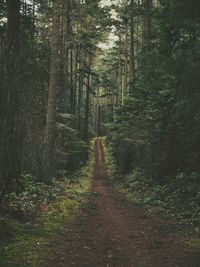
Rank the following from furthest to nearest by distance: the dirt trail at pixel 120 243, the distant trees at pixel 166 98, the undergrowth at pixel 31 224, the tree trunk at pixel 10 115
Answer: the distant trees at pixel 166 98, the tree trunk at pixel 10 115, the dirt trail at pixel 120 243, the undergrowth at pixel 31 224

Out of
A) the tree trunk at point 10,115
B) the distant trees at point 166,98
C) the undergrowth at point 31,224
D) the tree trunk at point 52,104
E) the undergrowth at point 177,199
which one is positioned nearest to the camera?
the undergrowth at point 31,224

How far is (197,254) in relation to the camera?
8312mm

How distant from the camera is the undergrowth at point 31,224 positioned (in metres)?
7.32

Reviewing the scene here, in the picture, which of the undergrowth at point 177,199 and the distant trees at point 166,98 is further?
the undergrowth at point 177,199

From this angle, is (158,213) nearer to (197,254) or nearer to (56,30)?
(197,254)

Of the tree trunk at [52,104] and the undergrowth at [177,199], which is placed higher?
the tree trunk at [52,104]

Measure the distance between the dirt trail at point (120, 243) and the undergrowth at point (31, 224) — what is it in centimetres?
35

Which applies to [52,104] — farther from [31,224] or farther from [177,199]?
[31,224]

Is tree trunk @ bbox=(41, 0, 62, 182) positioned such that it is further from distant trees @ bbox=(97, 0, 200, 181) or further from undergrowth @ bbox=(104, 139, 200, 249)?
undergrowth @ bbox=(104, 139, 200, 249)

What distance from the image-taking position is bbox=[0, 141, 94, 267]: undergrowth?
732 cm

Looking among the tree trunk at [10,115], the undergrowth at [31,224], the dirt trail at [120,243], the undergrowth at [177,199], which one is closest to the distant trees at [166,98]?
the undergrowth at [177,199]

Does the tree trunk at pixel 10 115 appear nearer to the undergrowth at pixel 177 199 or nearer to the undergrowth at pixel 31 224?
the undergrowth at pixel 31 224

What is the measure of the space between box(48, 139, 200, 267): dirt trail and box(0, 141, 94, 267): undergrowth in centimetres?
35

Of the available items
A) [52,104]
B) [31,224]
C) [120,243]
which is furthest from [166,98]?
[31,224]
